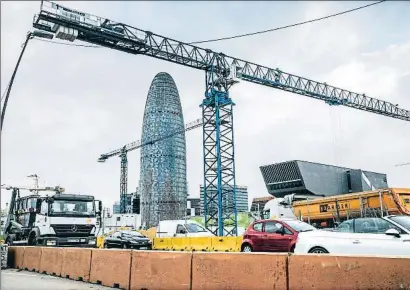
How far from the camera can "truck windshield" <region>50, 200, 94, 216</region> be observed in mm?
16859

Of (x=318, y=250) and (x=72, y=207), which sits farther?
(x=72, y=207)

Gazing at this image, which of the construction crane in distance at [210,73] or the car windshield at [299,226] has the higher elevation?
the construction crane in distance at [210,73]

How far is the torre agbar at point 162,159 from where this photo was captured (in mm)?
113750

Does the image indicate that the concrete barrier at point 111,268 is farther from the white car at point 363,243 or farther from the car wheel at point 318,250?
the car wheel at point 318,250

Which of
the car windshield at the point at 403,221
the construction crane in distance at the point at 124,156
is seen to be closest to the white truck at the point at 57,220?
the car windshield at the point at 403,221

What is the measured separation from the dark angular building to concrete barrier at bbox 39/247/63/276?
73.0ft

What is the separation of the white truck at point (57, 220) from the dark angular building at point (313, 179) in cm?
1804

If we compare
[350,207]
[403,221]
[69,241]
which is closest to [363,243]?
[403,221]

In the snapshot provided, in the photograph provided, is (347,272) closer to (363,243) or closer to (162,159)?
(363,243)

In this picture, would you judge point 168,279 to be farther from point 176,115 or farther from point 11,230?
point 176,115

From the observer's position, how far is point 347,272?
19.5 ft

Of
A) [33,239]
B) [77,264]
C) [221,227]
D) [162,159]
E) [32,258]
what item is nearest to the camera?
[77,264]

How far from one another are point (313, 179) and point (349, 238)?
78.4ft

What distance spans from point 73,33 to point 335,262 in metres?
24.4
